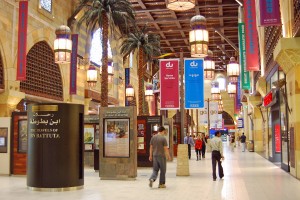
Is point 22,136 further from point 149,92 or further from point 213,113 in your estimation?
point 213,113

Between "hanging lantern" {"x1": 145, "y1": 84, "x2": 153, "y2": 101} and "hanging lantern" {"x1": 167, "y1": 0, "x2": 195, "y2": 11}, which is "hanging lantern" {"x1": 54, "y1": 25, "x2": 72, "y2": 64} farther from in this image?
"hanging lantern" {"x1": 145, "y1": 84, "x2": 153, "y2": 101}

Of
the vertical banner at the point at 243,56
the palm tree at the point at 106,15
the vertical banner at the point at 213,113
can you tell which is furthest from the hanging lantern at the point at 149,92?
the palm tree at the point at 106,15

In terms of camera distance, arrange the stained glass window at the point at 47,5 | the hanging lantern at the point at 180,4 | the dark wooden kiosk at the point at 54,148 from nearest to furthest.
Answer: the dark wooden kiosk at the point at 54,148 → the hanging lantern at the point at 180,4 → the stained glass window at the point at 47,5

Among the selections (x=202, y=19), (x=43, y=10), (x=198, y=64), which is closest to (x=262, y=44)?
(x=202, y=19)

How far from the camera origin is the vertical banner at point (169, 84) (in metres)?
15.5

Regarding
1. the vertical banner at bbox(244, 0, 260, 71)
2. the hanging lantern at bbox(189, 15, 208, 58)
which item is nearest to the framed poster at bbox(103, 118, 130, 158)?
the hanging lantern at bbox(189, 15, 208, 58)

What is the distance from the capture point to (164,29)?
39.4 meters

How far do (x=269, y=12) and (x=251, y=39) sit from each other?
6.22m

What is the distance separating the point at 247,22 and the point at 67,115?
470 inches

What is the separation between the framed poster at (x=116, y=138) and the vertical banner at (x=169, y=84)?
2.57 meters

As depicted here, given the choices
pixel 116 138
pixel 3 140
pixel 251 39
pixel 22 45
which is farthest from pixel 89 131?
pixel 251 39

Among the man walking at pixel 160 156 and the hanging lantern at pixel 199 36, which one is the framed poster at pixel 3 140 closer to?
the man walking at pixel 160 156

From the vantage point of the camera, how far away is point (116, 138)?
1348 cm

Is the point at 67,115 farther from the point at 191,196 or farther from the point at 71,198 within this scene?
the point at 191,196
